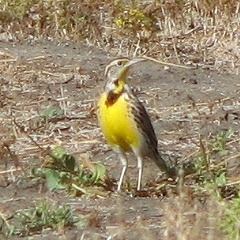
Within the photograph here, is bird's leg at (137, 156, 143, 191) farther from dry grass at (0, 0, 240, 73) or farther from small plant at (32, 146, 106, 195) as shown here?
dry grass at (0, 0, 240, 73)

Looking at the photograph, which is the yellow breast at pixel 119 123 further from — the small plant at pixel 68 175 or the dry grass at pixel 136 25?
the dry grass at pixel 136 25

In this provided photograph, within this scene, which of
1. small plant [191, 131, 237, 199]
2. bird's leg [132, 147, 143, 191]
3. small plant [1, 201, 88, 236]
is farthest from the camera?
bird's leg [132, 147, 143, 191]

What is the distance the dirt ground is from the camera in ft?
21.5

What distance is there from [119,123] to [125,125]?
0.04 m

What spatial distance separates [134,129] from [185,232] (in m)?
1.88

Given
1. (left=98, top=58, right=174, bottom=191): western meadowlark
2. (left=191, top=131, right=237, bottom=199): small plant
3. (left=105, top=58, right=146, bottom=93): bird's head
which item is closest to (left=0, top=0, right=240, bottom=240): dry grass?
(left=191, top=131, right=237, bottom=199): small plant

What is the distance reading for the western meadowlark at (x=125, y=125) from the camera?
298 inches

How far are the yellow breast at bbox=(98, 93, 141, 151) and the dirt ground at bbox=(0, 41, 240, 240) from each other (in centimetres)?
35

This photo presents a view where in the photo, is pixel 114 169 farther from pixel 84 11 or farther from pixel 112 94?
pixel 84 11

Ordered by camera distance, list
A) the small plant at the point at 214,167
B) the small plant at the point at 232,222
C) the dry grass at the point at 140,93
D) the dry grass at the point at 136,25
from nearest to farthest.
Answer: the small plant at the point at 232,222 < the dry grass at the point at 140,93 < the small plant at the point at 214,167 < the dry grass at the point at 136,25

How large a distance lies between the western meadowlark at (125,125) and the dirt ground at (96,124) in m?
0.22

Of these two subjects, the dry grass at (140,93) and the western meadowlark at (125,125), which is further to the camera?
the western meadowlark at (125,125)

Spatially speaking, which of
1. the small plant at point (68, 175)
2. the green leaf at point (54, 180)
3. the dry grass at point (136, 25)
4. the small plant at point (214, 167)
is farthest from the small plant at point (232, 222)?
the dry grass at point (136, 25)

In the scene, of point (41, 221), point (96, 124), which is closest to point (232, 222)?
point (41, 221)
